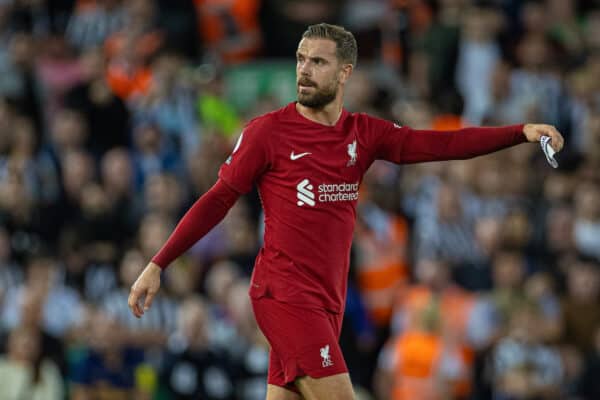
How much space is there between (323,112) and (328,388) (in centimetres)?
138

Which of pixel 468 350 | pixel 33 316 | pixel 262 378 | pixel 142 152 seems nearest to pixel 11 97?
pixel 142 152

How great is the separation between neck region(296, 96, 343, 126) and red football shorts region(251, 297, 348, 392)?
93cm

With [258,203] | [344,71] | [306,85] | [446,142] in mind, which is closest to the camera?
[306,85]

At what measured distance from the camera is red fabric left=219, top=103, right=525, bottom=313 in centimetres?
707

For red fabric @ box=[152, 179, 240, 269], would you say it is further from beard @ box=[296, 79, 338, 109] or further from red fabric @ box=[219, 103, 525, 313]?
beard @ box=[296, 79, 338, 109]

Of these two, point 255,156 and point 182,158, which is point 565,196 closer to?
point 182,158

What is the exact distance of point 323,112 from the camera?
283 inches

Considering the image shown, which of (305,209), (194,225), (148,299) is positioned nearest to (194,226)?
(194,225)

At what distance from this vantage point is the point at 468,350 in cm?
1178

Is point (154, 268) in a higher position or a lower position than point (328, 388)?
higher

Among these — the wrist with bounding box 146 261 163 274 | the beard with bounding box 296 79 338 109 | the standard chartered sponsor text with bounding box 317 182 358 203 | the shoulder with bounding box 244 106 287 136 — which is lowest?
the wrist with bounding box 146 261 163 274

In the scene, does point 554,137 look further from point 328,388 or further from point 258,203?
point 258,203

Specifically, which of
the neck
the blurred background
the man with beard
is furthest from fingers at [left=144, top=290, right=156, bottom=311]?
the blurred background

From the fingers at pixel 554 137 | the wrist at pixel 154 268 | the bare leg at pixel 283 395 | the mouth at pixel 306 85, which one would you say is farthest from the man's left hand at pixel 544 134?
the wrist at pixel 154 268
